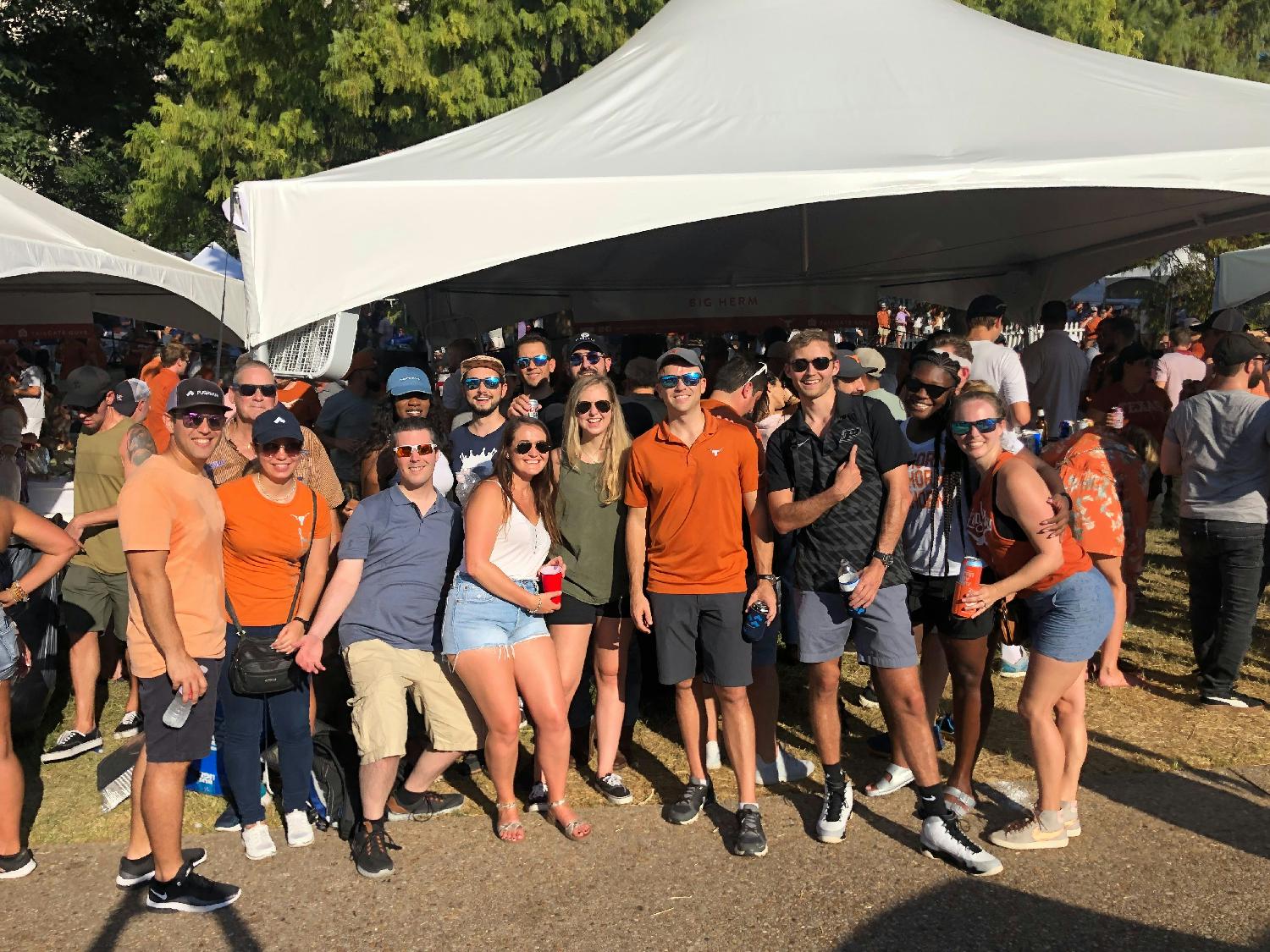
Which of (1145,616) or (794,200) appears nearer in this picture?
(794,200)

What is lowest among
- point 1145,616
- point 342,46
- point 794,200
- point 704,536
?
point 1145,616

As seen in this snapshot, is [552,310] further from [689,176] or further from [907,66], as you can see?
[689,176]

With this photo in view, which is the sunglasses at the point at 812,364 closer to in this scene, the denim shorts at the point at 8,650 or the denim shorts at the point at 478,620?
the denim shorts at the point at 478,620

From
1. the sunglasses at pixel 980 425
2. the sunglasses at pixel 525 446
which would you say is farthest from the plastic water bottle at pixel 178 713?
the sunglasses at pixel 980 425

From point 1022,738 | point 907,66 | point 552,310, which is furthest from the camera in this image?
point 552,310

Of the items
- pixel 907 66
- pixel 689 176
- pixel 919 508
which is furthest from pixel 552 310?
pixel 919 508

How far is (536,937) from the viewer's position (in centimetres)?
358

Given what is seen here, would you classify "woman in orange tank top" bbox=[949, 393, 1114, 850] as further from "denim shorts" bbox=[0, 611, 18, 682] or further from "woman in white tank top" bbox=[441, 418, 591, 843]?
"denim shorts" bbox=[0, 611, 18, 682]

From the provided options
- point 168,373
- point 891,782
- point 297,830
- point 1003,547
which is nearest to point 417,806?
point 297,830

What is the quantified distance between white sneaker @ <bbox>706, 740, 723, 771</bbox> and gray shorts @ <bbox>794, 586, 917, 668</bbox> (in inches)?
36.7

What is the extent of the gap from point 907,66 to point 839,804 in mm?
3866

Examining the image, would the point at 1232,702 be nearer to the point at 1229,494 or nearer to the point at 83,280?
the point at 1229,494

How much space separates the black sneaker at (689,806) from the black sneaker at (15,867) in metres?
2.33

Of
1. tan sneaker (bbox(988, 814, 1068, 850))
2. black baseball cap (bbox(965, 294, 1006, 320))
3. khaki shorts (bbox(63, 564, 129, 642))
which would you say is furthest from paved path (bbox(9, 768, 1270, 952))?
black baseball cap (bbox(965, 294, 1006, 320))
